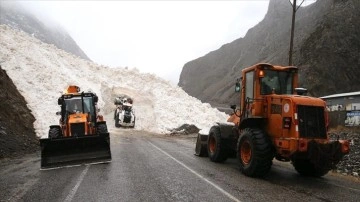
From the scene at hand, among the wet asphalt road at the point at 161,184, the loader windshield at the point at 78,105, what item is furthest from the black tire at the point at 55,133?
the wet asphalt road at the point at 161,184

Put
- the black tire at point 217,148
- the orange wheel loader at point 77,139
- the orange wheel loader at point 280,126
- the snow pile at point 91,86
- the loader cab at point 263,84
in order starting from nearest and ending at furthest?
the orange wheel loader at point 280,126 < the loader cab at point 263,84 < the orange wheel loader at point 77,139 < the black tire at point 217,148 < the snow pile at point 91,86

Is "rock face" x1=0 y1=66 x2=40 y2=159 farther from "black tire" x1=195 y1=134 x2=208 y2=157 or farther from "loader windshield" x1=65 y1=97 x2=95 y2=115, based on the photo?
"black tire" x1=195 y1=134 x2=208 y2=157

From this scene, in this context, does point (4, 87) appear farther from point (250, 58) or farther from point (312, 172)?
point (250, 58)

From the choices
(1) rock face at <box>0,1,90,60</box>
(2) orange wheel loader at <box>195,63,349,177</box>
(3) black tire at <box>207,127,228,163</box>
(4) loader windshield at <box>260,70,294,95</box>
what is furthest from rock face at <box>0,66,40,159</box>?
(1) rock face at <box>0,1,90,60</box>

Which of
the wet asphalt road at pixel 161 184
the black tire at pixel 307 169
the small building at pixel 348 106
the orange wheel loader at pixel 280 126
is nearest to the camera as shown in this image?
the wet asphalt road at pixel 161 184

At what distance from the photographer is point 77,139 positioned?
13.9 metres

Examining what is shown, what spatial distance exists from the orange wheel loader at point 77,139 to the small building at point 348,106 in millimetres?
20997

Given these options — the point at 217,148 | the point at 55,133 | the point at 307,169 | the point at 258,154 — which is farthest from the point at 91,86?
the point at 258,154

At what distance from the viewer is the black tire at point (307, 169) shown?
11.8 meters

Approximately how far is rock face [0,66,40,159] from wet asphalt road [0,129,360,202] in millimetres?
3652

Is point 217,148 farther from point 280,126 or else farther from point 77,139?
point 77,139

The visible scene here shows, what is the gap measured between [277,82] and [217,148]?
10.7 ft

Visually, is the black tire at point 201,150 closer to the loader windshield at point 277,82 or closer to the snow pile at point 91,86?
the loader windshield at point 277,82

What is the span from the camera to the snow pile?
31875 millimetres
